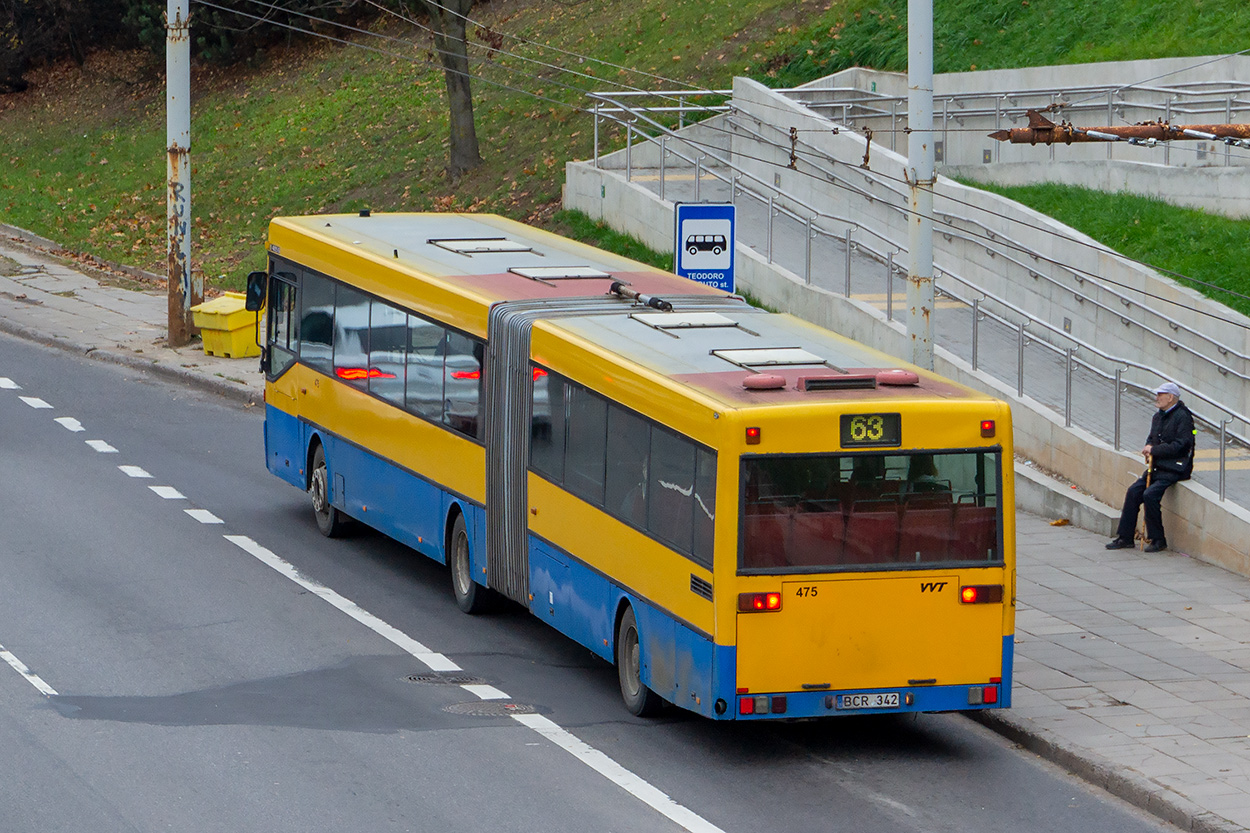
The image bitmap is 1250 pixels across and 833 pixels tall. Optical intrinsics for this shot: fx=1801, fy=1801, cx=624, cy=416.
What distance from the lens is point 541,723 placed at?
11914 millimetres

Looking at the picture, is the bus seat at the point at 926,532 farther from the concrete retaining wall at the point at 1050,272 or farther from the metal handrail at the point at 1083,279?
the concrete retaining wall at the point at 1050,272

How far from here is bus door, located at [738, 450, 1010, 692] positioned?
10.9 metres

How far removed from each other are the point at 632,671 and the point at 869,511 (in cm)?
216

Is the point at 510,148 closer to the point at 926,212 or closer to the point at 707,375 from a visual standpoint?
the point at 926,212

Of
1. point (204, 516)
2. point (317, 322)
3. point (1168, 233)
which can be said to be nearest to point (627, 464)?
point (317, 322)

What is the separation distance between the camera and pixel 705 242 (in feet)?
59.5

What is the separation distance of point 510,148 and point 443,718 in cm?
2335

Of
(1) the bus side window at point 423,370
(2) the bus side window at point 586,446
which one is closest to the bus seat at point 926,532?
(2) the bus side window at point 586,446

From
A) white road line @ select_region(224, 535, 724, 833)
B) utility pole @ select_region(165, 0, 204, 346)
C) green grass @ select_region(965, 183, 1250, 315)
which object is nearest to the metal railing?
green grass @ select_region(965, 183, 1250, 315)

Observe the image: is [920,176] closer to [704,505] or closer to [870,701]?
[704,505]

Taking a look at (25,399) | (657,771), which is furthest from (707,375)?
(25,399)

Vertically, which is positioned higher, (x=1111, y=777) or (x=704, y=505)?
(x=704, y=505)

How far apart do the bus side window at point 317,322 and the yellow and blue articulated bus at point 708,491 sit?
1.87 meters

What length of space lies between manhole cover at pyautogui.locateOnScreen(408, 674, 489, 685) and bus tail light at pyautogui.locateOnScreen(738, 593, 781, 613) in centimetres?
275
